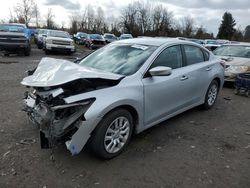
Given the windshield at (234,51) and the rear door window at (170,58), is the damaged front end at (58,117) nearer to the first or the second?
the rear door window at (170,58)

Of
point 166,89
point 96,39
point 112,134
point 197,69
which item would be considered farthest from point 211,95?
point 96,39

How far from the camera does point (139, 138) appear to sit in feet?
13.9

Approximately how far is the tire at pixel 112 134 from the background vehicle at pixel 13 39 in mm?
13293

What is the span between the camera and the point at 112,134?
137 inches

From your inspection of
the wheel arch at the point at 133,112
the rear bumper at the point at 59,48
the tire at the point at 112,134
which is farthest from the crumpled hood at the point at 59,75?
the rear bumper at the point at 59,48

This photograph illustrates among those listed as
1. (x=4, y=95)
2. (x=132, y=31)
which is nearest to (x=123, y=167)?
(x=4, y=95)

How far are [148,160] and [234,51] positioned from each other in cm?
764

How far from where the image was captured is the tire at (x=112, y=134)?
3244mm

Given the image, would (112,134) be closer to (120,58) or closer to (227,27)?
(120,58)

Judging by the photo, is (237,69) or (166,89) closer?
(166,89)

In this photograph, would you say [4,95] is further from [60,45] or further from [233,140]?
[60,45]

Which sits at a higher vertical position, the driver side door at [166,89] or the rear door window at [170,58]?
the rear door window at [170,58]

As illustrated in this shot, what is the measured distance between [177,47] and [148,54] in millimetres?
873

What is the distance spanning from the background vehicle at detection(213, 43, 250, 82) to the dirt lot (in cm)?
399
